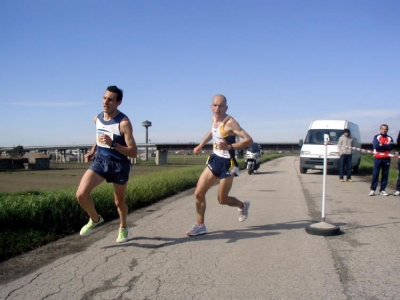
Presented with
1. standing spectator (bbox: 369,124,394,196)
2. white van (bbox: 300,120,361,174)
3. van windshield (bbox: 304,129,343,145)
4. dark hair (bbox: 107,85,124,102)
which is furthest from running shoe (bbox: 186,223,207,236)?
van windshield (bbox: 304,129,343,145)

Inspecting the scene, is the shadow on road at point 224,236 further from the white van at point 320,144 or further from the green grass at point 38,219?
the white van at point 320,144

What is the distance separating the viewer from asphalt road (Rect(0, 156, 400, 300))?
12.6 ft

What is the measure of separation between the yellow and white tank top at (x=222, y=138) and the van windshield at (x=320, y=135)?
14.3 m

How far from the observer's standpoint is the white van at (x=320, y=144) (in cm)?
1888

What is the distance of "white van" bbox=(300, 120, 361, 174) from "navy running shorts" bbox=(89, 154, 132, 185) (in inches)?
582

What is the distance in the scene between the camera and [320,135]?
65.4ft

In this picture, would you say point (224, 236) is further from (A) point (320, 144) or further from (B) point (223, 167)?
(A) point (320, 144)

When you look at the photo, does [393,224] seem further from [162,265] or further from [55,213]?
[55,213]

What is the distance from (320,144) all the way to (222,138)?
1466 cm

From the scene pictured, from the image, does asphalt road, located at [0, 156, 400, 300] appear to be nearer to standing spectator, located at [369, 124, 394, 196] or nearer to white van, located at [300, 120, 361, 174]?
standing spectator, located at [369, 124, 394, 196]

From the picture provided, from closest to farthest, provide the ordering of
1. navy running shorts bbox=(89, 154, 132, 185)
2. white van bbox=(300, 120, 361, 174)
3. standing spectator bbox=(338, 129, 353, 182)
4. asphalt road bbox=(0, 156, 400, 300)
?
asphalt road bbox=(0, 156, 400, 300)
navy running shorts bbox=(89, 154, 132, 185)
standing spectator bbox=(338, 129, 353, 182)
white van bbox=(300, 120, 361, 174)

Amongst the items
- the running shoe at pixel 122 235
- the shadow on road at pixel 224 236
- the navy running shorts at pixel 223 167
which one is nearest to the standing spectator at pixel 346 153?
the shadow on road at pixel 224 236

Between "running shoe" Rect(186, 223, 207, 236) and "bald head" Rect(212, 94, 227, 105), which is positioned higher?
"bald head" Rect(212, 94, 227, 105)

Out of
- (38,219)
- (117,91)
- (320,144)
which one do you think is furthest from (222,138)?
(320,144)
